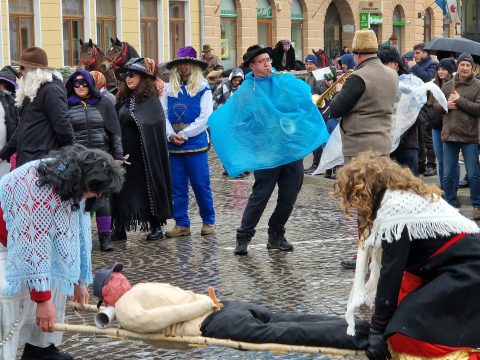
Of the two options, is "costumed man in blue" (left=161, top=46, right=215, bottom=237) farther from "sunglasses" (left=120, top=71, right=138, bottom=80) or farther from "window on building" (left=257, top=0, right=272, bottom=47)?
"window on building" (left=257, top=0, right=272, bottom=47)

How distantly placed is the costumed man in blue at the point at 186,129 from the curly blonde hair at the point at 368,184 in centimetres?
521

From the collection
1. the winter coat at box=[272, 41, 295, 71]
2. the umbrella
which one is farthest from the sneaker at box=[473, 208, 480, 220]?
the winter coat at box=[272, 41, 295, 71]

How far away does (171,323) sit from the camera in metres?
5.41

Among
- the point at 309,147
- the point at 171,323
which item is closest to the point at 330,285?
the point at 309,147

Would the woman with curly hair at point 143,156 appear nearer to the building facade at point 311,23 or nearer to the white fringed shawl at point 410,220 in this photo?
the white fringed shawl at point 410,220

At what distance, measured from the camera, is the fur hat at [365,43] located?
8.64 metres

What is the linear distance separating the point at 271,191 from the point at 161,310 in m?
4.13

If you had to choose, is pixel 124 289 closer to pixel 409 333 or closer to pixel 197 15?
pixel 409 333

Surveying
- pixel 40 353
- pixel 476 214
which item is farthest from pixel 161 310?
pixel 476 214

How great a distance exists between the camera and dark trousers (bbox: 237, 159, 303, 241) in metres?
9.33

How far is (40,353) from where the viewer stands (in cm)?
602

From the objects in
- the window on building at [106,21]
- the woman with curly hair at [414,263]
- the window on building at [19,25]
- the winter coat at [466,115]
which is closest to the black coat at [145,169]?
the winter coat at [466,115]

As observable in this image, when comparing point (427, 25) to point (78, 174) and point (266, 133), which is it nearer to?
point (266, 133)

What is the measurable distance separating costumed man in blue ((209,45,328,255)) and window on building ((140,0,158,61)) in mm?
22630
